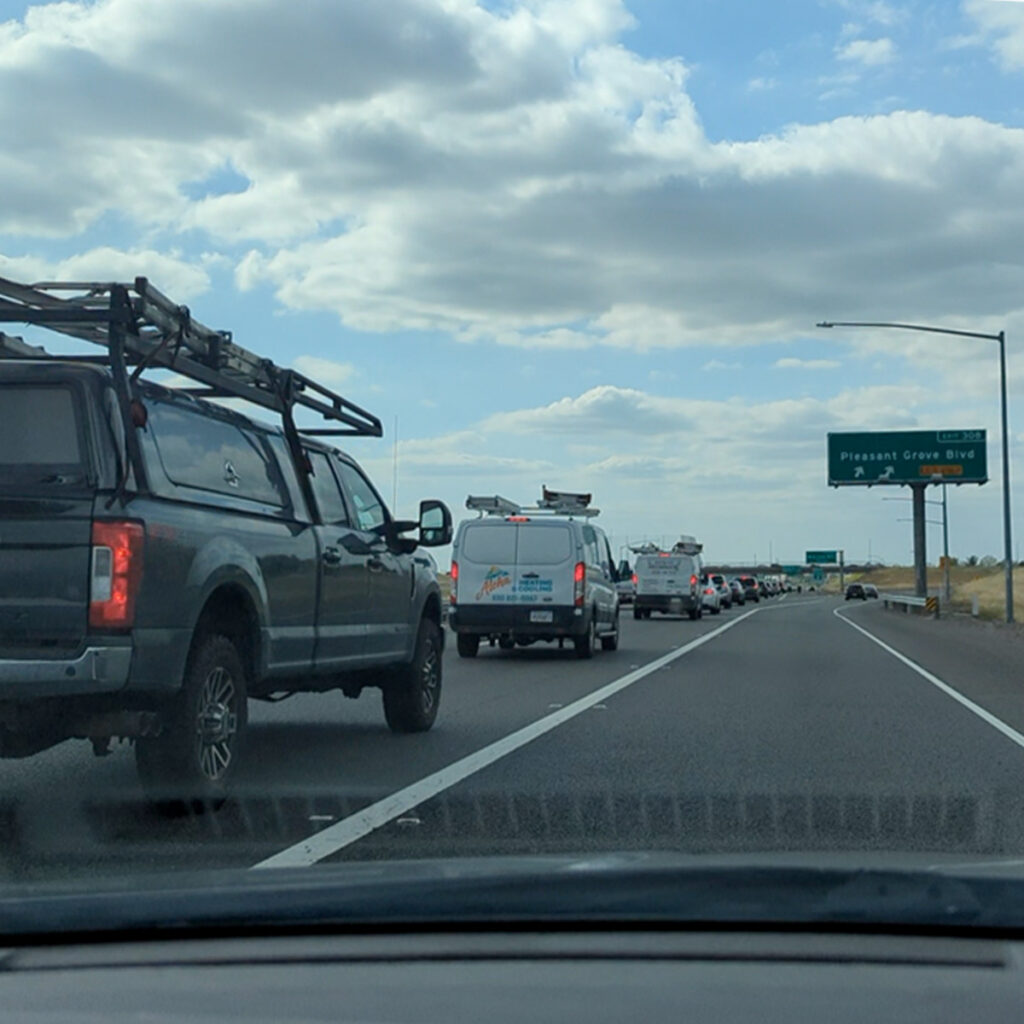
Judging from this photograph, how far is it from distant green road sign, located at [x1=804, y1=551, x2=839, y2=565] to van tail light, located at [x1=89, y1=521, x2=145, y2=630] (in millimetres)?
157642

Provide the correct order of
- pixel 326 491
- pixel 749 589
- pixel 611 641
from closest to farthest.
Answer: pixel 326 491 < pixel 611 641 < pixel 749 589

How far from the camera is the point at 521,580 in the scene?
22.3 meters

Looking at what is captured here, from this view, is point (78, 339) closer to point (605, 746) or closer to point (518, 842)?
point (518, 842)

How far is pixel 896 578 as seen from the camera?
193 metres

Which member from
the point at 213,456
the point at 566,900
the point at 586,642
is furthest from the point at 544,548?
the point at 566,900

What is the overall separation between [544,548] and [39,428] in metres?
15.1

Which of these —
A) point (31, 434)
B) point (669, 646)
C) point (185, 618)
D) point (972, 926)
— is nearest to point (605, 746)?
point (185, 618)

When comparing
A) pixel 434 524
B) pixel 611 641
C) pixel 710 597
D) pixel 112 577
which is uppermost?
pixel 434 524

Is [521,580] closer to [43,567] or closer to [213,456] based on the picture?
[213,456]

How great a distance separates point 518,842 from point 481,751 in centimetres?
349

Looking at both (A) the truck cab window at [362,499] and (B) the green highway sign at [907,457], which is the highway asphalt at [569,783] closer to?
(A) the truck cab window at [362,499]

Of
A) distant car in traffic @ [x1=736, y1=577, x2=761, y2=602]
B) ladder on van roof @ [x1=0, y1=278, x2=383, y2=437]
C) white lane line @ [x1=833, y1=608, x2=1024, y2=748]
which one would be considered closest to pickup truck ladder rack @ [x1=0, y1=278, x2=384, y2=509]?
ladder on van roof @ [x1=0, y1=278, x2=383, y2=437]

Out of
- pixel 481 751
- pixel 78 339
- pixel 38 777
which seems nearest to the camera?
pixel 78 339

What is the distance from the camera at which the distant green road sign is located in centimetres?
16175
